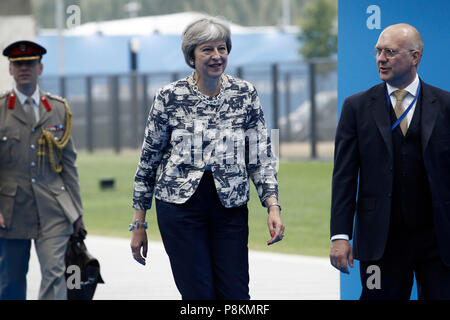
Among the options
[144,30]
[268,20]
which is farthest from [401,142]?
[268,20]

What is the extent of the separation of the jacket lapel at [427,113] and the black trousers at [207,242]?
0.95 meters

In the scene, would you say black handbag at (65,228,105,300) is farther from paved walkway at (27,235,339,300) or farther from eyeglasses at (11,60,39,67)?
paved walkway at (27,235,339,300)

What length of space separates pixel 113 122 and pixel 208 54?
2918 centimetres

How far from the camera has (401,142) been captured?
4.45m

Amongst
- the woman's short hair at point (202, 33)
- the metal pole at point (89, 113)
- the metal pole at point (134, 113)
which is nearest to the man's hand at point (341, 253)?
the woman's short hair at point (202, 33)

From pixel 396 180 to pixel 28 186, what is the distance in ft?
9.36

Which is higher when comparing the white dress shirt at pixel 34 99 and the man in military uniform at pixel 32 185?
the white dress shirt at pixel 34 99

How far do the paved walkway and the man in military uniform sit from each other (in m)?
1.98

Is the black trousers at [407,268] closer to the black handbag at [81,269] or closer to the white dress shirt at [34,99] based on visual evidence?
the black handbag at [81,269]

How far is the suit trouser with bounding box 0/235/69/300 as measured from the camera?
20.3ft

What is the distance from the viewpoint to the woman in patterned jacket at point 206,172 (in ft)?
14.7

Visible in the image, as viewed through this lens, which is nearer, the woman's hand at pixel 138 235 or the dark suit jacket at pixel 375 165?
the dark suit jacket at pixel 375 165

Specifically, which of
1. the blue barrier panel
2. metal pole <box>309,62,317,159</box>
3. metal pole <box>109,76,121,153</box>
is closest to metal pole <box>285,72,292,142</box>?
metal pole <box>309,62,317,159</box>

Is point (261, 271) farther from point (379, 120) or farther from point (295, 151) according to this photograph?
point (295, 151)
